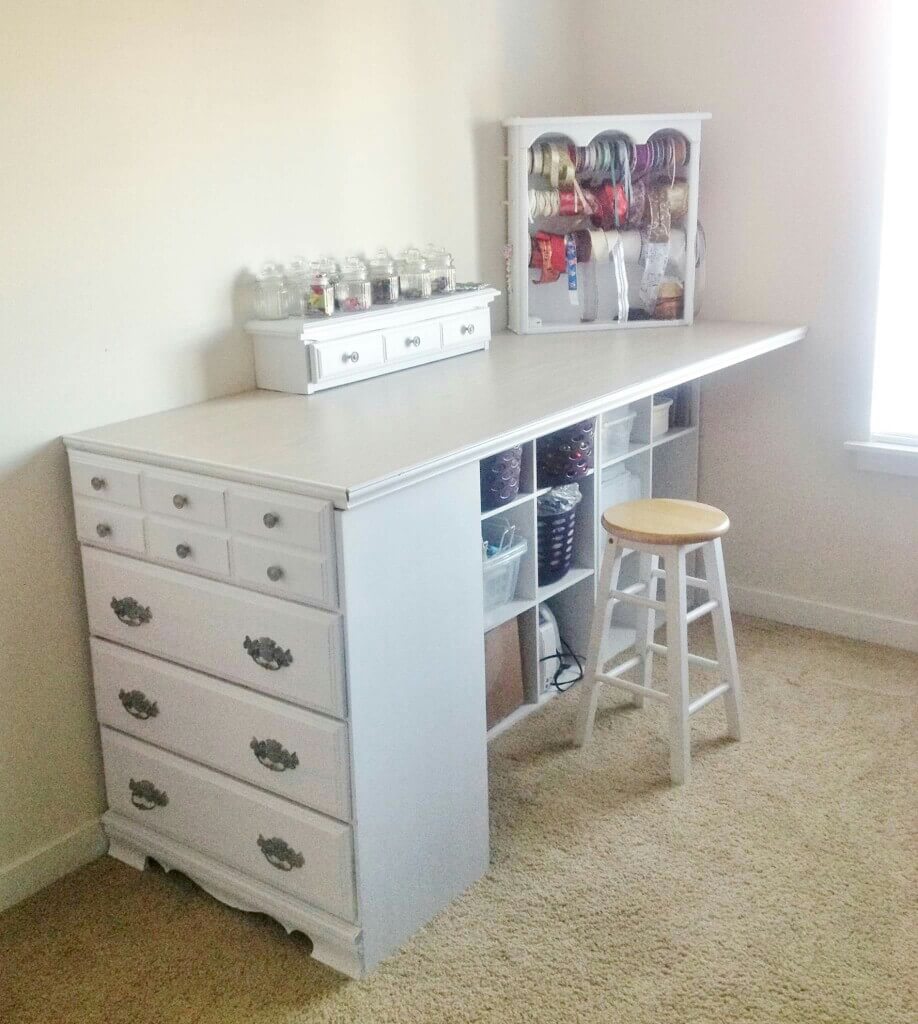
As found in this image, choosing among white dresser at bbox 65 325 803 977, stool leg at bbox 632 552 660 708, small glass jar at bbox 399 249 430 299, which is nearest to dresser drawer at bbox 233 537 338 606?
white dresser at bbox 65 325 803 977

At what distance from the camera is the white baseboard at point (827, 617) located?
3.14 meters

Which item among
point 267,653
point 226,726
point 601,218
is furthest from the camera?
point 601,218

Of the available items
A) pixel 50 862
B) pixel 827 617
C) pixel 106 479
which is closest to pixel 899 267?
pixel 827 617

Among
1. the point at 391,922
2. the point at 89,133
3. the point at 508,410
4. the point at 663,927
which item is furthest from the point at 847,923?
the point at 89,133

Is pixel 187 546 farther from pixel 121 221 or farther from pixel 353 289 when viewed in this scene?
pixel 353 289

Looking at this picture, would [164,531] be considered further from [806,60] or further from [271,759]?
[806,60]

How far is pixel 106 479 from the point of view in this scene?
2.04 meters

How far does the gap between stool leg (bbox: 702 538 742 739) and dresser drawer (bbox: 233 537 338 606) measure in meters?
1.06

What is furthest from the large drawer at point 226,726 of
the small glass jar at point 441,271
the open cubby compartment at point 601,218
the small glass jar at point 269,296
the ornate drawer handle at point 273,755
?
the open cubby compartment at point 601,218

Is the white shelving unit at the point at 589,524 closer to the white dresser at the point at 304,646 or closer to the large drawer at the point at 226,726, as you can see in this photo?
the white dresser at the point at 304,646

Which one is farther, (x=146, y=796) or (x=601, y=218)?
(x=601, y=218)

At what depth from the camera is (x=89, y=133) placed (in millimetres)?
2068

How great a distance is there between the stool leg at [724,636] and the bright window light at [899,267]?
0.84 meters

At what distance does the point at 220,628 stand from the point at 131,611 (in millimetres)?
241
